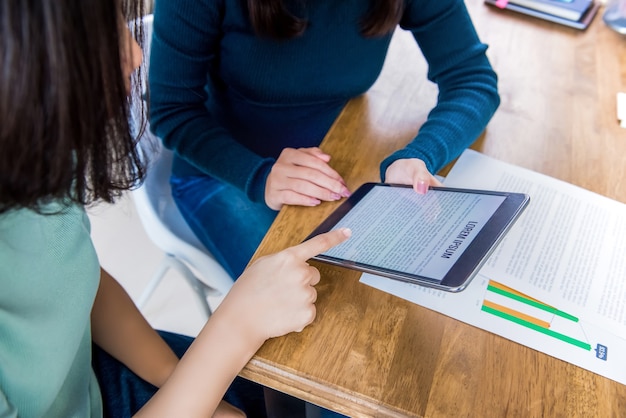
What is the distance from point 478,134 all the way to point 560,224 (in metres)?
0.20

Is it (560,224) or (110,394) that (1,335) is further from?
(560,224)

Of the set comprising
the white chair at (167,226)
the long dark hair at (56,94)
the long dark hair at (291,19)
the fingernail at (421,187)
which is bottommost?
the white chair at (167,226)

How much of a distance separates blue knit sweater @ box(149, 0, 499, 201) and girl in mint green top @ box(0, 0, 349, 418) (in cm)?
24

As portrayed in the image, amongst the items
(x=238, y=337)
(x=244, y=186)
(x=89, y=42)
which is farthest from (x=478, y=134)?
(x=89, y=42)

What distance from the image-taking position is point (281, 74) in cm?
88

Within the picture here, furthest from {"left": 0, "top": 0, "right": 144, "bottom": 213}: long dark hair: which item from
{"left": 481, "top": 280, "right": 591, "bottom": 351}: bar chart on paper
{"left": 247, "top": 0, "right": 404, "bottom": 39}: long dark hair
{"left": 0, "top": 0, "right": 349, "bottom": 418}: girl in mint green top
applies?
{"left": 481, "top": 280, "right": 591, "bottom": 351}: bar chart on paper

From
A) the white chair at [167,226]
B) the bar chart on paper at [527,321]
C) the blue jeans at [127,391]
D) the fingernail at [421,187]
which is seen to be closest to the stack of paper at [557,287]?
the bar chart on paper at [527,321]

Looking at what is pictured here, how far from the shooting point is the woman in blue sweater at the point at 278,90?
0.78 meters

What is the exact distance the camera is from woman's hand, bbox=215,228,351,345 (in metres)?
0.57

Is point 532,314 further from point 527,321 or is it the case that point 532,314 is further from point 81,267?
point 81,267

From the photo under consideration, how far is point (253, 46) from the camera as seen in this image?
0.84m

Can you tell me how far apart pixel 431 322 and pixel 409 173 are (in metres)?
0.21

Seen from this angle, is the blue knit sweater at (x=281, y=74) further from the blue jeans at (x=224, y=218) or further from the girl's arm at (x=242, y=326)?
the girl's arm at (x=242, y=326)

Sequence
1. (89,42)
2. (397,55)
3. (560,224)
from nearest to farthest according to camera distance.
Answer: (89,42)
(560,224)
(397,55)
